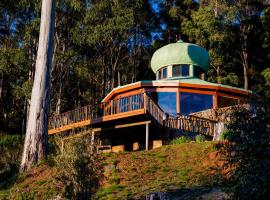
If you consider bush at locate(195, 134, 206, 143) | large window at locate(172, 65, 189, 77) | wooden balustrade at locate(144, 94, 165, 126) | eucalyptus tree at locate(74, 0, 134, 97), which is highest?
eucalyptus tree at locate(74, 0, 134, 97)

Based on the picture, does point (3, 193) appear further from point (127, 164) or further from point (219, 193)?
point (219, 193)

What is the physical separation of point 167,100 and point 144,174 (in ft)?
34.6

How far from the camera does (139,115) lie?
20688 millimetres

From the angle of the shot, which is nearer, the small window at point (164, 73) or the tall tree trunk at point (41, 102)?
the tall tree trunk at point (41, 102)

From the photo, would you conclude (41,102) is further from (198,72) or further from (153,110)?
(198,72)

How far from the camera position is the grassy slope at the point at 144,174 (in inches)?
514

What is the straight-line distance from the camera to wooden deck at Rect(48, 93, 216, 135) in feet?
67.5

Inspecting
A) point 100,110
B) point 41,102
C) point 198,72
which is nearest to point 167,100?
point 100,110

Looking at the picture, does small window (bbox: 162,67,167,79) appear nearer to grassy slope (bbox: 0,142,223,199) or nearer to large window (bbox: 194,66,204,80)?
large window (bbox: 194,66,204,80)

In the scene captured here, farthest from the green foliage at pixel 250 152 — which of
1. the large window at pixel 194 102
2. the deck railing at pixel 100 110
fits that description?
the large window at pixel 194 102

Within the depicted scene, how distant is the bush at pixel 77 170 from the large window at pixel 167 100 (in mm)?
14696

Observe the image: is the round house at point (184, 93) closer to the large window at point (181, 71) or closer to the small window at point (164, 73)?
the large window at point (181, 71)

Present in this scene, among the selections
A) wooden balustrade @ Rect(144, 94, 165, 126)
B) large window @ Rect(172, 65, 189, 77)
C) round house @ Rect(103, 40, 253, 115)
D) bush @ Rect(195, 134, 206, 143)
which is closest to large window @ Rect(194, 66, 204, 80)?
large window @ Rect(172, 65, 189, 77)

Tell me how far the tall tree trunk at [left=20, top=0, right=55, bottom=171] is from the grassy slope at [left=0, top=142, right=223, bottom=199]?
700mm
